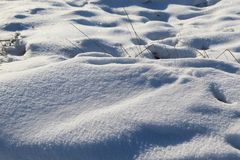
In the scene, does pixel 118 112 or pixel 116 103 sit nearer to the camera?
pixel 118 112

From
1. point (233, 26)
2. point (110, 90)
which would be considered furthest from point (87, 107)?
point (233, 26)

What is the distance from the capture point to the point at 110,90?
2.16m

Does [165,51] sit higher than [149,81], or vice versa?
[149,81]

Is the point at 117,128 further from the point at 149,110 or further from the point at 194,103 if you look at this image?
the point at 194,103

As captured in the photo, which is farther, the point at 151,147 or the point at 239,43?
the point at 239,43

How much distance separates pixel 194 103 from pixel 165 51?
1.19 metres

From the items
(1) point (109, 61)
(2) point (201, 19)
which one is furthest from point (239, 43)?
(1) point (109, 61)

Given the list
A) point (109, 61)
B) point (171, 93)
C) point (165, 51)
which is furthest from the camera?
point (165, 51)

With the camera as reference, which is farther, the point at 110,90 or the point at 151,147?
the point at 110,90

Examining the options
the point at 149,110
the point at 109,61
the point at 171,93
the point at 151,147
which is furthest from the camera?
the point at 109,61

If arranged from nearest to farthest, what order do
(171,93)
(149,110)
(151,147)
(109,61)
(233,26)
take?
(151,147) < (149,110) < (171,93) < (109,61) < (233,26)

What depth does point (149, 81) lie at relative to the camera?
225cm

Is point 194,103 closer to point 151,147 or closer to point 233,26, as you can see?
point 151,147

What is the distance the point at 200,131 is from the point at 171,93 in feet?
1.03
